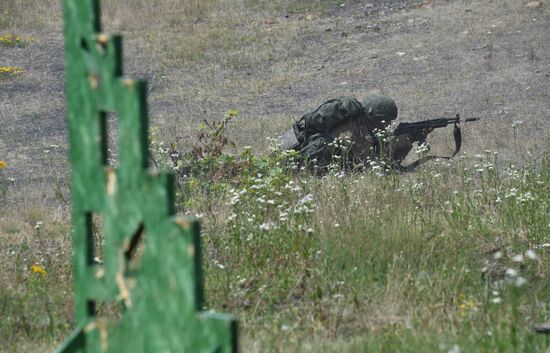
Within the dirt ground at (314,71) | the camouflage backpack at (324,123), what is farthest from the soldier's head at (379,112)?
the dirt ground at (314,71)

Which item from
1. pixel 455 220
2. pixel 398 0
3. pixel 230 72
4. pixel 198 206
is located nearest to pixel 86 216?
pixel 455 220

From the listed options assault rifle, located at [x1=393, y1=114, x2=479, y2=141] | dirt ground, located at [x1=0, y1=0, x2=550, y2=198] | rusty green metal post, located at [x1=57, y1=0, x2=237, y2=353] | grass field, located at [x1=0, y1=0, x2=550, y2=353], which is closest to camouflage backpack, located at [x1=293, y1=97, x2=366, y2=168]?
assault rifle, located at [x1=393, y1=114, x2=479, y2=141]

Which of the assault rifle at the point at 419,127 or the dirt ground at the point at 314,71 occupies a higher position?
the dirt ground at the point at 314,71

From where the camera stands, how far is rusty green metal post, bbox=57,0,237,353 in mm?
2020

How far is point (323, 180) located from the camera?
276 inches

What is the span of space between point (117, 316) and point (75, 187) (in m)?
1.95

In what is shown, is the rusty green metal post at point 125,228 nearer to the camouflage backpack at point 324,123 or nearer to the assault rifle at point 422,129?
the camouflage backpack at point 324,123

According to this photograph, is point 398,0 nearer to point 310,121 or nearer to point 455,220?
point 310,121

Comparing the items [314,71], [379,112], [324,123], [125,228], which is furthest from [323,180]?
[314,71]

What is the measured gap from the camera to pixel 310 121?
30.1 feet

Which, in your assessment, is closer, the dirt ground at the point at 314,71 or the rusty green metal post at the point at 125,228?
the rusty green metal post at the point at 125,228

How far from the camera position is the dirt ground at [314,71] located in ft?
37.1

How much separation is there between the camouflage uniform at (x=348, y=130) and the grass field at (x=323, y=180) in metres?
0.64

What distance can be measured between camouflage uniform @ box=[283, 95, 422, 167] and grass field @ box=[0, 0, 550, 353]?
0.64 m
